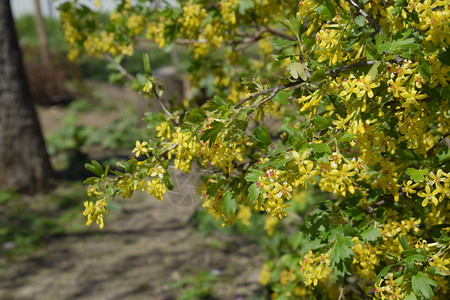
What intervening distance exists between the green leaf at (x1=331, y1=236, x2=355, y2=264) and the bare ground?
2.62 m

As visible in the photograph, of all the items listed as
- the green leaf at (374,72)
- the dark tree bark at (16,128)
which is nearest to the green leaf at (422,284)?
the green leaf at (374,72)

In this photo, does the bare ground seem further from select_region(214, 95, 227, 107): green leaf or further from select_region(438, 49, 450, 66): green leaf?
select_region(438, 49, 450, 66): green leaf

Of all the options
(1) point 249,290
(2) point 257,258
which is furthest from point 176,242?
(1) point 249,290

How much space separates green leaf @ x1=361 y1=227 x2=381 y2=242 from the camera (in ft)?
4.95

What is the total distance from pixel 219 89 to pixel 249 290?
1.95 metres

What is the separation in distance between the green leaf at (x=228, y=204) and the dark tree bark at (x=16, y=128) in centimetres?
533

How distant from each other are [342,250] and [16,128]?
5.68 metres

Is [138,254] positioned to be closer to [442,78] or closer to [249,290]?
[249,290]

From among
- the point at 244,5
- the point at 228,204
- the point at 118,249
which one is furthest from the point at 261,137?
the point at 118,249

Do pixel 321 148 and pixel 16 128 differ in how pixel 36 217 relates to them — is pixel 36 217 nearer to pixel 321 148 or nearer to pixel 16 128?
pixel 16 128

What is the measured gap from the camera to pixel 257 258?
4.66 metres

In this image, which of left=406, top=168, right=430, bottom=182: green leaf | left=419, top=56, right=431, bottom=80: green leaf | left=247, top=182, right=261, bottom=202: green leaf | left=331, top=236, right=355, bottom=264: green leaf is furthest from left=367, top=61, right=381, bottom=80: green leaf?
left=331, top=236, right=355, bottom=264: green leaf

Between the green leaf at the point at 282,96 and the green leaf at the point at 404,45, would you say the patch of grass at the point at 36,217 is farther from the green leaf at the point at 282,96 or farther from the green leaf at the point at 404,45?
the green leaf at the point at 404,45

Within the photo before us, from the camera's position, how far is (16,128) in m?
6.15
